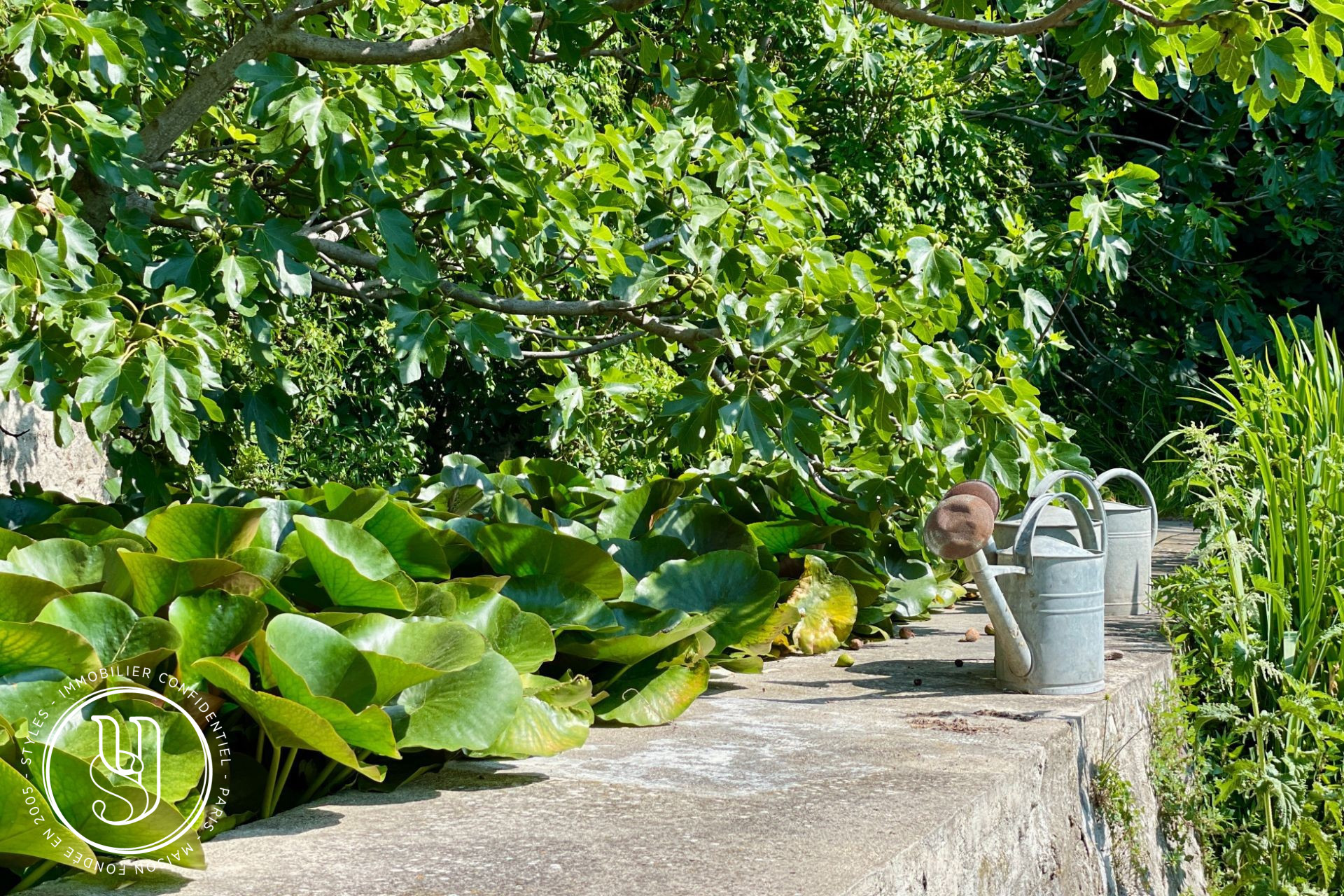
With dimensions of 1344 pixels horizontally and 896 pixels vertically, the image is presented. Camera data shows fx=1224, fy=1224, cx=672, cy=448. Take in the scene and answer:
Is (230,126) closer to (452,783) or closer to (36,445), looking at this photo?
(36,445)

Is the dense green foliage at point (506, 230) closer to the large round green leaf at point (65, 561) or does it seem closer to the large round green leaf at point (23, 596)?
the large round green leaf at point (65, 561)

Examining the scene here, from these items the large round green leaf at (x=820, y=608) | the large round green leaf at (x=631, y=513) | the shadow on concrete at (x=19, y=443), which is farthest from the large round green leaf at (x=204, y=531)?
the shadow on concrete at (x=19, y=443)

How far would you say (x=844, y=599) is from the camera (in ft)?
9.55

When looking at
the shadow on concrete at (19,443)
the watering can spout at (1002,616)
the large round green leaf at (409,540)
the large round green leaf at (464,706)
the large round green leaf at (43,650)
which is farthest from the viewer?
the shadow on concrete at (19,443)

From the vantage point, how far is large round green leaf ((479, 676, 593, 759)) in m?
1.81

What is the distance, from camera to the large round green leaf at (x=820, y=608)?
2859 millimetres

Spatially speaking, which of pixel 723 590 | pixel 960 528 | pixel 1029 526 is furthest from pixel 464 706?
pixel 1029 526

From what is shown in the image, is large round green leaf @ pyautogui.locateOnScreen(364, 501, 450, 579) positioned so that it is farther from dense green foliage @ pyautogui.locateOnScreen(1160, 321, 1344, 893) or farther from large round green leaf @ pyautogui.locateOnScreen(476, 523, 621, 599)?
dense green foliage @ pyautogui.locateOnScreen(1160, 321, 1344, 893)

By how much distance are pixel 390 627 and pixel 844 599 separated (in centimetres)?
144

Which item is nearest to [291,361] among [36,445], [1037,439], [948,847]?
[36,445]

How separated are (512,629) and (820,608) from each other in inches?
44.2

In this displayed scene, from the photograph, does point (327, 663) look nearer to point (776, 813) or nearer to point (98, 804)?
point (98, 804)

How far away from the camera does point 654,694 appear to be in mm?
2146

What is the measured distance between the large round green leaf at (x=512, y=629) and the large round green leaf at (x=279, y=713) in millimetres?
423
